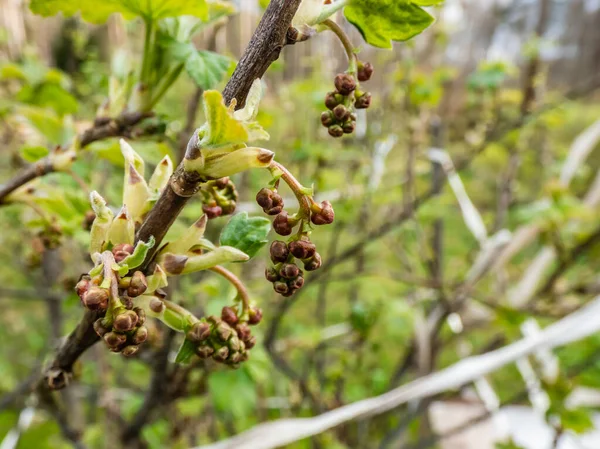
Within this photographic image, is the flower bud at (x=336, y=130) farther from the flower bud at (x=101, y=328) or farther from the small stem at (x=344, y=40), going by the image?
the flower bud at (x=101, y=328)

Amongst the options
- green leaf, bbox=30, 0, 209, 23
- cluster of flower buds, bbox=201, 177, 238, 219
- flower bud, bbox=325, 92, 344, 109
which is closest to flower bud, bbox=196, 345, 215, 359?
cluster of flower buds, bbox=201, 177, 238, 219

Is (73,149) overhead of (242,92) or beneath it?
beneath

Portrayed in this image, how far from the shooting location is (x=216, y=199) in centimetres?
39

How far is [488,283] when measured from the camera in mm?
2664

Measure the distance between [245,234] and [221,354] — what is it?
0.09 metres

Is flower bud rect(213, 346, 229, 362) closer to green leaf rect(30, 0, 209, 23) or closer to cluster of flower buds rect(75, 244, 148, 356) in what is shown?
cluster of flower buds rect(75, 244, 148, 356)

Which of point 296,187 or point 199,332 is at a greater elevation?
point 296,187

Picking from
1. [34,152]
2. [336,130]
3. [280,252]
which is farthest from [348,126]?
[34,152]

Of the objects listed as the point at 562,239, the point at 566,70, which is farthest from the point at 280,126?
the point at 566,70

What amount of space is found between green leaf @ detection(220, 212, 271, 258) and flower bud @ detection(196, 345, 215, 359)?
0.08 m

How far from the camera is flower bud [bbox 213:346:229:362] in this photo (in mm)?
362

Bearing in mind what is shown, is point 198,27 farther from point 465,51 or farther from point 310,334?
point 465,51

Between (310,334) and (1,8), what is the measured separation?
1.52 m

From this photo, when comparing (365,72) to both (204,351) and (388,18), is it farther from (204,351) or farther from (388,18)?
(204,351)
